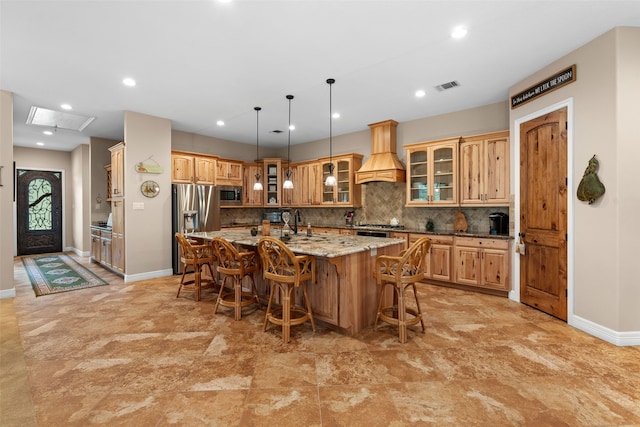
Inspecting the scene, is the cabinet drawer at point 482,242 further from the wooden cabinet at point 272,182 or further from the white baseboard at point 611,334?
the wooden cabinet at point 272,182

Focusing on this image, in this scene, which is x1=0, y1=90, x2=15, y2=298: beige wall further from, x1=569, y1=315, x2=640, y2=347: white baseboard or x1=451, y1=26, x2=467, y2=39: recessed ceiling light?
x1=569, y1=315, x2=640, y2=347: white baseboard

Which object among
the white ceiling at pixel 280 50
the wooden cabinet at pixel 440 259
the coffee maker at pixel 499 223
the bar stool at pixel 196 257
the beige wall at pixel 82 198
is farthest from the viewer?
the beige wall at pixel 82 198

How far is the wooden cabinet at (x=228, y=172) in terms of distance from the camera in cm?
692

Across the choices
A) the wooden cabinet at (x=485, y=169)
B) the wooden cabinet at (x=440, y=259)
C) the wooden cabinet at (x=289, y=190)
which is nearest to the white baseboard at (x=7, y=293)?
the wooden cabinet at (x=289, y=190)

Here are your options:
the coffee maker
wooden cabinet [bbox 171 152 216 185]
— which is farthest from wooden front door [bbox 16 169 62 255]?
the coffee maker

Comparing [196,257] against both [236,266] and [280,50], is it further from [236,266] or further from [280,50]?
[280,50]

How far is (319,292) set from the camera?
10.9ft

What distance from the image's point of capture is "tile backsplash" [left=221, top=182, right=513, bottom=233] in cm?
525

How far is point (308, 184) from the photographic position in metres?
7.35

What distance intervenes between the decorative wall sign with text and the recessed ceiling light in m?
1.36

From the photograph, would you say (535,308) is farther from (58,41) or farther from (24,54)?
(24,54)

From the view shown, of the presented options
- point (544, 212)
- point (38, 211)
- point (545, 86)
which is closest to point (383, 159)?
point (545, 86)

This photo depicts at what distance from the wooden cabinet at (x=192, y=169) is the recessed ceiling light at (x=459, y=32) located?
522cm

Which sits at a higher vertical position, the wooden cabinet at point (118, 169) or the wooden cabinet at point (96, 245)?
the wooden cabinet at point (118, 169)
